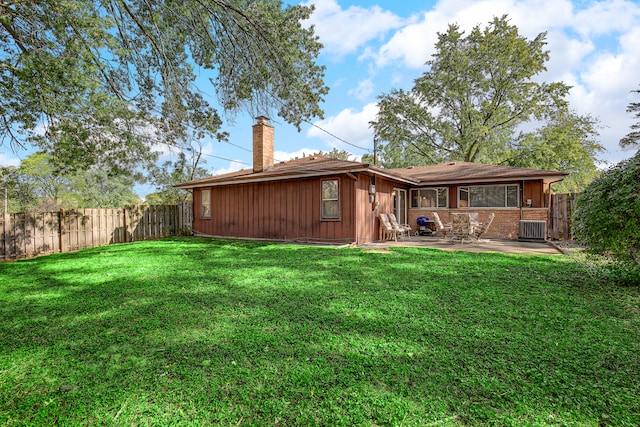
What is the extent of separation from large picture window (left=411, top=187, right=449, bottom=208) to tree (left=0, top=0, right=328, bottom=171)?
29.8 ft

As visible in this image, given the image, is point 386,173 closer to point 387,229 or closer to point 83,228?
point 387,229

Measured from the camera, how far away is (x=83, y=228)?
10.7m

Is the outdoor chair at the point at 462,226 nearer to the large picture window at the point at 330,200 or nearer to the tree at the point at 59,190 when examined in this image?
the large picture window at the point at 330,200

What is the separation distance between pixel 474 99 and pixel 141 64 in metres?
23.4

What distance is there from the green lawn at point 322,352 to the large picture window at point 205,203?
920 centimetres

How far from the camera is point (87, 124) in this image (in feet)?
24.6

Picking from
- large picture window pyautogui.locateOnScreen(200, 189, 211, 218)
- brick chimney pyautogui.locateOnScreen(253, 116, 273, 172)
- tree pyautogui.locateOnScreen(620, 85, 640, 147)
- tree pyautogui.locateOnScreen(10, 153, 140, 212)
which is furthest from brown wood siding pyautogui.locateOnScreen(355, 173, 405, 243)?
tree pyautogui.locateOnScreen(10, 153, 140, 212)

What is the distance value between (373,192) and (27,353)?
31.1 feet

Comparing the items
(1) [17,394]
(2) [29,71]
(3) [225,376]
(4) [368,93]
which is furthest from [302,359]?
(4) [368,93]

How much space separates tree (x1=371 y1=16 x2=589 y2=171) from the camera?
21359 mm

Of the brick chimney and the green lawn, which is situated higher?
the brick chimney

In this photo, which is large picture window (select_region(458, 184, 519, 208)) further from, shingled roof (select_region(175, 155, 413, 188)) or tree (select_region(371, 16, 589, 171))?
tree (select_region(371, 16, 589, 171))

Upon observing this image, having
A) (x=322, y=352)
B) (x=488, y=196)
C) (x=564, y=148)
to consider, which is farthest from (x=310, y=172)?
(x=564, y=148)

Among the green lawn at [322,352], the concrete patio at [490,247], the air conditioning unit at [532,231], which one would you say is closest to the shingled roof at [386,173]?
the air conditioning unit at [532,231]
